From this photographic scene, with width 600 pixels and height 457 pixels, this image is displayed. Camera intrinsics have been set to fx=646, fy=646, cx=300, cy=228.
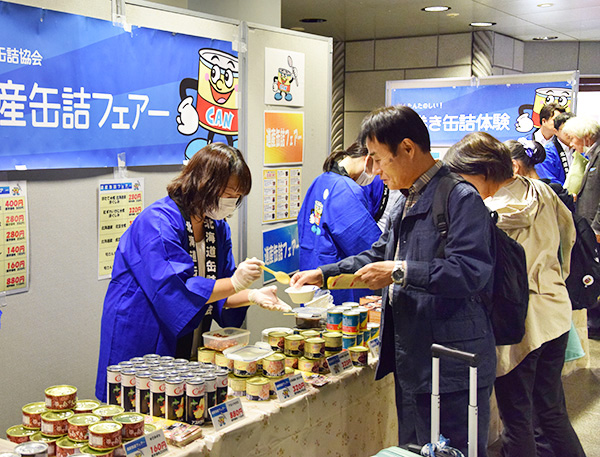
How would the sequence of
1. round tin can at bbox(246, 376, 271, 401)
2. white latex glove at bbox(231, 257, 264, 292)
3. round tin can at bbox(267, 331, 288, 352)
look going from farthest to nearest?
1. round tin can at bbox(267, 331, 288, 352)
2. white latex glove at bbox(231, 257, 264, 292)
3. round tin can at bbox(246, 376, 271, 401)

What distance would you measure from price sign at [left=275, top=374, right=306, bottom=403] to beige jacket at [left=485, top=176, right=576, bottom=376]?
2.96ft

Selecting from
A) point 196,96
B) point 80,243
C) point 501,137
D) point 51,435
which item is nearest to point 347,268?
point 51,435

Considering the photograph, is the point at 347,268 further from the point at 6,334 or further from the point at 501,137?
the point at 501,137

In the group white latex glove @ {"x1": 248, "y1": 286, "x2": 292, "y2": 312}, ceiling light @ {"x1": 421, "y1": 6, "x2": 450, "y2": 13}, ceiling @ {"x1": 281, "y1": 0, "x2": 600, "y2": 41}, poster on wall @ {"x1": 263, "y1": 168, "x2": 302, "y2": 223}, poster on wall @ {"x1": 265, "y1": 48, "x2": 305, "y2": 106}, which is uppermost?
ceiling @ {"x1": 281, "y1": 0, "x2": 600, "y2": 41}

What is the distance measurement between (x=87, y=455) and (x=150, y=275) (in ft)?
2.60

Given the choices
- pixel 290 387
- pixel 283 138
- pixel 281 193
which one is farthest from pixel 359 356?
pixel 283 138

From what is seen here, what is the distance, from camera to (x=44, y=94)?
2.71 m

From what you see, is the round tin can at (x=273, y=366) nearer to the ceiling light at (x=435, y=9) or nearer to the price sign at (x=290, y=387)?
the price sign at (x=290, y=387)

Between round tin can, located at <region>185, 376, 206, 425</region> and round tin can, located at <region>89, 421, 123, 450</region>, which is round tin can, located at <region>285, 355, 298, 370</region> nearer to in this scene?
round tin can, located at <region>185, 376, 206, 425</region>

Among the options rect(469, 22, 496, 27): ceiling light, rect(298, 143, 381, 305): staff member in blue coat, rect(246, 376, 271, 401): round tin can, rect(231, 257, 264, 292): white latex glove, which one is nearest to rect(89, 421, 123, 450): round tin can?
rect(246, 376, 271, 401): round tin can

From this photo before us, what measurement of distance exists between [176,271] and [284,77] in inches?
88.4

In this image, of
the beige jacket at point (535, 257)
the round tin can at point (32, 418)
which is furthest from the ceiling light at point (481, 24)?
the round tin can at point (32, 418)

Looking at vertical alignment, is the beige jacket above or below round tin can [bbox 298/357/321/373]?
above

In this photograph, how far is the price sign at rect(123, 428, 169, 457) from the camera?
157 cm
